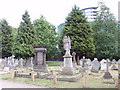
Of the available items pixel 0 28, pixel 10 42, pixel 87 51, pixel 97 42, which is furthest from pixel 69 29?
pixel 0 28

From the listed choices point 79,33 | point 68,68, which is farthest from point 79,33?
point 68,68

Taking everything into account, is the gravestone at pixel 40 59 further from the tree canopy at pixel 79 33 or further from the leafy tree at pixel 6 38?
the leafy tree at pixel 6 38

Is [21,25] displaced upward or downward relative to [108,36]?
upward

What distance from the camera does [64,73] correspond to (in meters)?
11.7

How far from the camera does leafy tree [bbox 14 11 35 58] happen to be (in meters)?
25.2

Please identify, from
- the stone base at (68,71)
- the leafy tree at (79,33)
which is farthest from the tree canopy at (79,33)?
the stone base at (68,71)

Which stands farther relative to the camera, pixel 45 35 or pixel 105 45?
pixel 45 35

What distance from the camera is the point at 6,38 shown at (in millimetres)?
29422

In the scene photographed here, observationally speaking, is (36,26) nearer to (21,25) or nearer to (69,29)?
(21,25)

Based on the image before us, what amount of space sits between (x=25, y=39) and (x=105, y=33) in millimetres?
16656

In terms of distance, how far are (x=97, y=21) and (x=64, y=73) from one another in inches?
894

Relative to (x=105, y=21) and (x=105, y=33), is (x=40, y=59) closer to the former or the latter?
(x=105, y=33)

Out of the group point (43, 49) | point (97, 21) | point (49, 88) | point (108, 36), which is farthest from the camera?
point (97, 21)

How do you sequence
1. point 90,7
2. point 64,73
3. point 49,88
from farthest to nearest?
point 90,7 → point 64,73 → point 49,88
